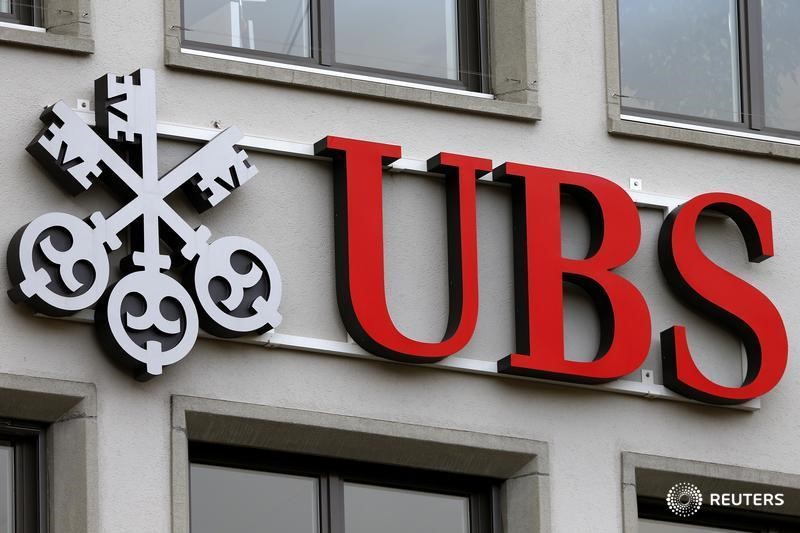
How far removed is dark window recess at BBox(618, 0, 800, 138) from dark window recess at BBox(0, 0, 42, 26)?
4411 mm

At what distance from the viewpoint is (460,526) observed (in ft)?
58.0

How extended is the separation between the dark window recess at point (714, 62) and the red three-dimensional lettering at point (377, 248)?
2010 millimetres

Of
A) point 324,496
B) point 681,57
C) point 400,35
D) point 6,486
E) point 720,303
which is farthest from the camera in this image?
point 681,57

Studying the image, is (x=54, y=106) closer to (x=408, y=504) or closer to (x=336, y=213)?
(x=336, y=213)

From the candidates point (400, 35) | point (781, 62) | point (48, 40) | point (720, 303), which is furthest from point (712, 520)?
point (48, 40)

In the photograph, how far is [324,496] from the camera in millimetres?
17188

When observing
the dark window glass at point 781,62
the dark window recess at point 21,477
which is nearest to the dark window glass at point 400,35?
the dark window glass at point 781,62

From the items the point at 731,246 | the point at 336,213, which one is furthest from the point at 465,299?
the point at 731,246

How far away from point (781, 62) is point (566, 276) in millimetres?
3165

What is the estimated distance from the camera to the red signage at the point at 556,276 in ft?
56.4

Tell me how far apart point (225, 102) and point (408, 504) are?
294 centimetres

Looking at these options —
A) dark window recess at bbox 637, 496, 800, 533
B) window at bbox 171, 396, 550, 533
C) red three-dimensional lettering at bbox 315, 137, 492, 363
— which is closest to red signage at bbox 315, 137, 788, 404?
red three-dimensional lettering at bbox 315, 137, 492, 363

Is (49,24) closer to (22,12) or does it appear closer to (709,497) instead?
(22,12)

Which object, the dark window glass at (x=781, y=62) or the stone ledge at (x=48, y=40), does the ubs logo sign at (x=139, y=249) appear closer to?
the stone ledge at (x=48, y=40)
